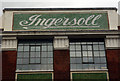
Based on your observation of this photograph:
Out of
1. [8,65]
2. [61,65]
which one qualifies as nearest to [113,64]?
[61,65]

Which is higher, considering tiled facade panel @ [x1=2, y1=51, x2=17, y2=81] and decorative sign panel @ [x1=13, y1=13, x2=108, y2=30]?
decorative sign panel @ [x1=13, y1=13, x2=108, y2=30]

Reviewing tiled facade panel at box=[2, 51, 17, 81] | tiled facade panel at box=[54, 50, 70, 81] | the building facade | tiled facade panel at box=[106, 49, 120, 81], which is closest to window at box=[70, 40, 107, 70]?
the building facade

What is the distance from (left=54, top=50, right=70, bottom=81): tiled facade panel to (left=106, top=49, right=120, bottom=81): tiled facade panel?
14.1ft

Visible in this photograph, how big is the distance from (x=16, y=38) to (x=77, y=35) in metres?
6.52

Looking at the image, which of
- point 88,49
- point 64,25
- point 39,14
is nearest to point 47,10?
point 39,14

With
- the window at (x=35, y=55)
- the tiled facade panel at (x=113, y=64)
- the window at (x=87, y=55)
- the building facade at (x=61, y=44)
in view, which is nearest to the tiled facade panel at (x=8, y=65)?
the building facade at (x=61, y=44)

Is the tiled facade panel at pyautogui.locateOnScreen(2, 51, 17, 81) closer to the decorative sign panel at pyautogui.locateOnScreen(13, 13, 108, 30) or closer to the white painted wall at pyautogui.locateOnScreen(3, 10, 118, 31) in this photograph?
the white painted wall at pyautogui.locateOnScreen(3, 10, 118, 31)

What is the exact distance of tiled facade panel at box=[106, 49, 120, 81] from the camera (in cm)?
1788

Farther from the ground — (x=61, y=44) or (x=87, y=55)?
(x=61, y=44)

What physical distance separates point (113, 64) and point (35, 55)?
8.21 metres

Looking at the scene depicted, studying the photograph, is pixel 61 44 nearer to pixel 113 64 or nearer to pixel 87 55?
pixel 87 55

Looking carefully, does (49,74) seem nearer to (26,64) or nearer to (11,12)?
(26,64)

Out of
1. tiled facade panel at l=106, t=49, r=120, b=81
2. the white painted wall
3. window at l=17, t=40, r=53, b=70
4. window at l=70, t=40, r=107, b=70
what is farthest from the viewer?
the white painted wall

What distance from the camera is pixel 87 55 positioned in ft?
61.7
